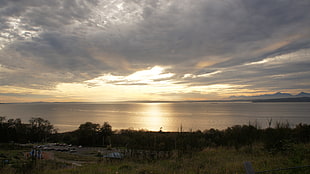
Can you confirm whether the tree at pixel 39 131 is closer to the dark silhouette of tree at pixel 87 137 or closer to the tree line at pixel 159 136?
the tree line at pixel 159 136

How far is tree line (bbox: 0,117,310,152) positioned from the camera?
10297 mm

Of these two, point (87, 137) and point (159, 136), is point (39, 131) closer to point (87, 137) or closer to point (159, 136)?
point (87, 137)

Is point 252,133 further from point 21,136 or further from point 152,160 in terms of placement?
point 21,136

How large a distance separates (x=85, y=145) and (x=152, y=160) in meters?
35.8

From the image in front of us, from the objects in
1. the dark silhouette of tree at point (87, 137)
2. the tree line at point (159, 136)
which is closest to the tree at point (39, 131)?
the tree line at point (159, 136)

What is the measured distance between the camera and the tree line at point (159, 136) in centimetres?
1030

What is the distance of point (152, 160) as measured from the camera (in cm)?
895

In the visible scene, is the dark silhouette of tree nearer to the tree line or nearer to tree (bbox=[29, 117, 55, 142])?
the tree line

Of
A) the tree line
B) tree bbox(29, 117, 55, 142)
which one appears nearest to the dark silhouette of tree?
the tree line

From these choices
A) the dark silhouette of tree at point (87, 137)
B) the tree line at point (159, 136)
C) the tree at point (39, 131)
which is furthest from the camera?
the tree at point (39, 131)

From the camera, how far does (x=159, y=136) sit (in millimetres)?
12445

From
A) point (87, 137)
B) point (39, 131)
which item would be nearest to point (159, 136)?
point (87, 137)

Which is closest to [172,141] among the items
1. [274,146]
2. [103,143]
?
[274,146]

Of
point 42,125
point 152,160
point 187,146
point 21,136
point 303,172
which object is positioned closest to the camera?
point 303,172
